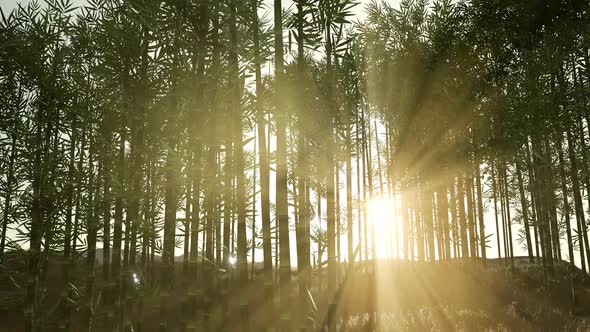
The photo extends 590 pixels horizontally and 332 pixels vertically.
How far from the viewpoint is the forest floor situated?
269 inches

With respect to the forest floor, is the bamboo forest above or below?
above

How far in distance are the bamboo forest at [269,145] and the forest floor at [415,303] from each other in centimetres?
9

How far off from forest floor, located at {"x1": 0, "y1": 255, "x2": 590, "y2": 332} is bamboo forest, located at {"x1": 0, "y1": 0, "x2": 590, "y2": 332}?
0.09 metres

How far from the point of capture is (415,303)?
1119 centimetres

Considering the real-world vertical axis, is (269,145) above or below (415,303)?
above

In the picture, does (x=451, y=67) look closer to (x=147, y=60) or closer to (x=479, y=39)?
(x=479, y=39)

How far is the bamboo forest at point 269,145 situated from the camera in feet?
16.6

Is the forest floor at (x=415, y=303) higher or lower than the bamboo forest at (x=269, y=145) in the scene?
lower

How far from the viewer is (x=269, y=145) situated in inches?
495

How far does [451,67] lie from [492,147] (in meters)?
2.89

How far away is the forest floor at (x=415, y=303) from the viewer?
6840mm

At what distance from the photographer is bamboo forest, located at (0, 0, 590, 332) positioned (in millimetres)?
5055

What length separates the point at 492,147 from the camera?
447 inches

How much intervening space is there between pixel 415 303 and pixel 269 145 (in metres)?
6.22
